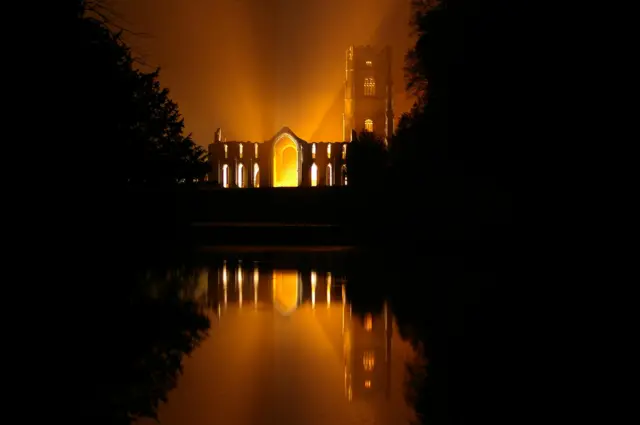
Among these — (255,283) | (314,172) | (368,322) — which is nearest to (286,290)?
(255,283)

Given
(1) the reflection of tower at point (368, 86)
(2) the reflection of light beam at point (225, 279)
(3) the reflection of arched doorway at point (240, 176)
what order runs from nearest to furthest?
(2) the reflection of light beam at point (225, 279)
(3) the reflection of arched doorway at point (240, 176)
(1) the reflection of tower at point (368, 86)

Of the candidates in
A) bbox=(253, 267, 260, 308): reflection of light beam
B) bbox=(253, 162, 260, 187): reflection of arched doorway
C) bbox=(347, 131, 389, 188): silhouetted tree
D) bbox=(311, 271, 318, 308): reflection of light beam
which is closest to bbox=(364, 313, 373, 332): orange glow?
bbox=(311, 271, 318, 308): reflection of light beam

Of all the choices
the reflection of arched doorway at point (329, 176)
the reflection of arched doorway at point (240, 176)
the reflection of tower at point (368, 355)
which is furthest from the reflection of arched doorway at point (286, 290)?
the reflection of arched doorway at point (240, 176)

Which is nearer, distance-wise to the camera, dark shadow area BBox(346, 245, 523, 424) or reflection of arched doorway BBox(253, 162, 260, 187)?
dark shadow area BBox(346, 245, 523, 424)

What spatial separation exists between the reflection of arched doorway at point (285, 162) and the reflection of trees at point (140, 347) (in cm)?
9668

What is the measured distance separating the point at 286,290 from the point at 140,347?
21.2 feet

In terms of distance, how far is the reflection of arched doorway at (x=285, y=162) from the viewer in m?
113

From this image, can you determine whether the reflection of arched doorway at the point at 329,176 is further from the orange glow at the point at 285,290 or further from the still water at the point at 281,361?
the still water at the point at 281,361

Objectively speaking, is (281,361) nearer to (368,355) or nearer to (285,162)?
(368,355)

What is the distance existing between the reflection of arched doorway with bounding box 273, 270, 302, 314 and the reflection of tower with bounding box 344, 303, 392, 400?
1509 mm

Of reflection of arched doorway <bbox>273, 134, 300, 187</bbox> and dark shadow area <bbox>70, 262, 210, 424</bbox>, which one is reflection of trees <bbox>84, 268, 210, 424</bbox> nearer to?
dark shadow area <bbox>70, 262, 210, 424</bbox>

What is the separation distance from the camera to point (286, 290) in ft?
54.5

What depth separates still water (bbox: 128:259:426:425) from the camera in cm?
Answer: 735

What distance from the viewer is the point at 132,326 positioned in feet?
38.8
